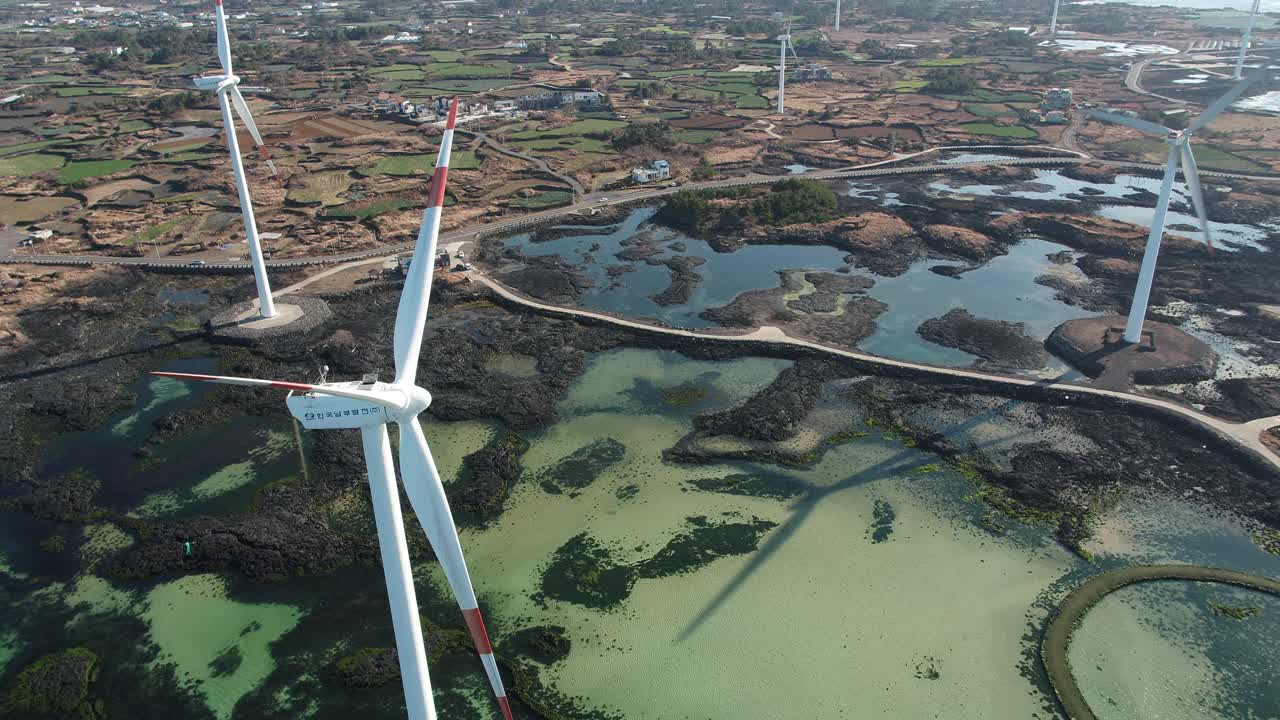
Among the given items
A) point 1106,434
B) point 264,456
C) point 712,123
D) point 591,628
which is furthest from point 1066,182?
point 264,456

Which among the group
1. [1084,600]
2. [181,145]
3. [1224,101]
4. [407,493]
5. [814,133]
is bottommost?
[1084,600]

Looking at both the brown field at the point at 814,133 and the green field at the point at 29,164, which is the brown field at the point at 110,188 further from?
the brown field at the point at 814,133

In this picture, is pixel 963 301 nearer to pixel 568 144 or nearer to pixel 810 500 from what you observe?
pixel 810 500

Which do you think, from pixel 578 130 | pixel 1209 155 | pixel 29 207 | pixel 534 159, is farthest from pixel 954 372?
pixel 29 207

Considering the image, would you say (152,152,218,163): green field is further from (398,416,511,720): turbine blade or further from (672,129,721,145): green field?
(398,416,511,720): turbine blade

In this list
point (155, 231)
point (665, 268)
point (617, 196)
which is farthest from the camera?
point (617, 196)

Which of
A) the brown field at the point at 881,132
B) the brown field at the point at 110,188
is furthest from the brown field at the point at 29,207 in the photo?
the brown field at the point at 881,132

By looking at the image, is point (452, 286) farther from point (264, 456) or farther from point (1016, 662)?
point (1016, 662)
